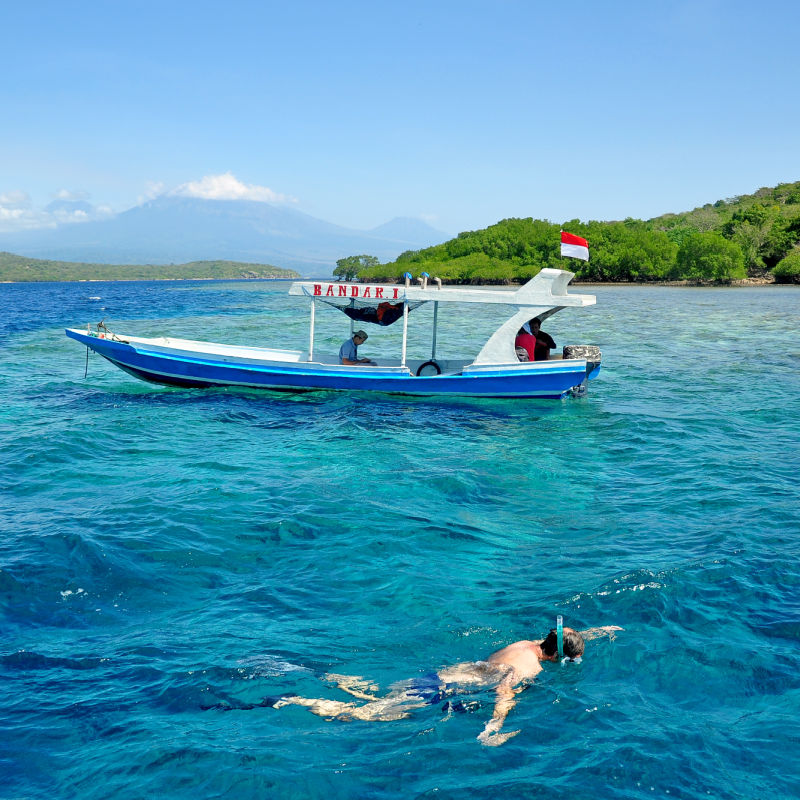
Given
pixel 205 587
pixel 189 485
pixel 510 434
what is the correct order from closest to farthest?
pixel 205 587 → pixel 189 485 → pixel 510 434

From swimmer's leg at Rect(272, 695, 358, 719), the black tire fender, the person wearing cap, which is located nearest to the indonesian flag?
the black tire fender

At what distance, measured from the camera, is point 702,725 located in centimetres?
611

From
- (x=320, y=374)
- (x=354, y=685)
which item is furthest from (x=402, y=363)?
(x=354, y=685)

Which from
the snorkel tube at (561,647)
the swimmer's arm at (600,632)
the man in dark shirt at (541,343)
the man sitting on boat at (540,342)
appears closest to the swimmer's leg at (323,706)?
the snorkel tube at (561,647)

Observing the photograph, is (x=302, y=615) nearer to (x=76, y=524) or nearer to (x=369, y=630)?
(x=369, y=630)

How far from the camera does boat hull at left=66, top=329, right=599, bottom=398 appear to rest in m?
18.6

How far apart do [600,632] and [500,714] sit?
5.99ft

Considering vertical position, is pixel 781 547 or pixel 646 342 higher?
pixel 646 342

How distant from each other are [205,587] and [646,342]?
29.6 meters

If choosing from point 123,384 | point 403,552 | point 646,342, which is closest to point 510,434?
point 403,552

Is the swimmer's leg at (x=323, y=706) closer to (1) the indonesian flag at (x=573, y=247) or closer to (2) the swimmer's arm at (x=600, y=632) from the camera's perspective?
(2) the swimmer's arm at (x=600, y=632)

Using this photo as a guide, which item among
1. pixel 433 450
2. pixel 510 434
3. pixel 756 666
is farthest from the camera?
pixel 510 434

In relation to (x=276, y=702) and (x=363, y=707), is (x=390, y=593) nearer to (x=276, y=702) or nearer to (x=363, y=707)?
(x=363, y=707)

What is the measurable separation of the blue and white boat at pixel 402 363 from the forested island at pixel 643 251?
81.2 m
